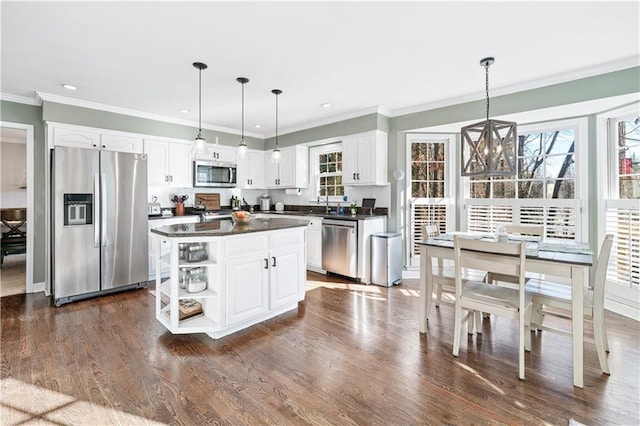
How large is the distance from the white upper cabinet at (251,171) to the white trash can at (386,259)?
2.82 metres

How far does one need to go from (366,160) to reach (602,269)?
302cm

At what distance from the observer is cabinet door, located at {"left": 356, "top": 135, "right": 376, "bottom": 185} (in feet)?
14.9

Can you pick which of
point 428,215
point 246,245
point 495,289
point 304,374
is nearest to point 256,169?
point 428,215

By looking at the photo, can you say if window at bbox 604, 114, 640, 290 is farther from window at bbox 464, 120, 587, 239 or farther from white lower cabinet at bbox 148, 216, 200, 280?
white lower cabinet at bbox 148, 216, 200, 280

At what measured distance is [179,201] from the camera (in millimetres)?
5094

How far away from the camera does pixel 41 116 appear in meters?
4.03

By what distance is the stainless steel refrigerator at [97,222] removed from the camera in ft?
11.7

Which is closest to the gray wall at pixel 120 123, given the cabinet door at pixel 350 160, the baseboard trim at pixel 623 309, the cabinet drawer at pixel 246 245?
the cabinet door at pixel 350 160

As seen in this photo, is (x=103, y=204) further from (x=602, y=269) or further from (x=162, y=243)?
(x=602, y=269)

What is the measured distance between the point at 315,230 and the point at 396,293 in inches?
63.5

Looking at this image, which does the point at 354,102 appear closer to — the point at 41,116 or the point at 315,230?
the point at 315,230

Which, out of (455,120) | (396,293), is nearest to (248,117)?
(455,120)

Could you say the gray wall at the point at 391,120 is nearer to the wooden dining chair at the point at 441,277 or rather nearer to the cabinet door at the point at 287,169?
the cabinet door at the point at 287,169

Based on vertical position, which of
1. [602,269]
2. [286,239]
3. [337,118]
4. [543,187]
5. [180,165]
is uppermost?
[337,118]
